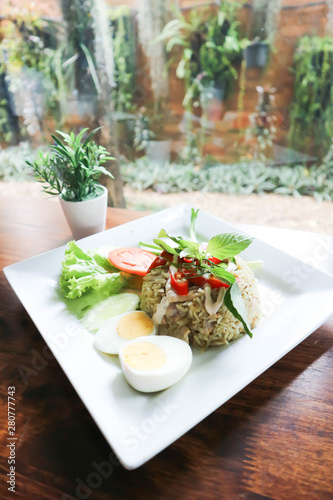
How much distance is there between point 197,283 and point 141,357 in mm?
289

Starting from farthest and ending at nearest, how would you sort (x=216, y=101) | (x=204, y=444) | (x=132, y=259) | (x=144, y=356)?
(x=216, y=101)
(x=132, y=259)
(x=144, y=356)
(x=204, y=444)

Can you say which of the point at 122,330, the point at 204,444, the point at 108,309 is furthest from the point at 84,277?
the point at 204,444

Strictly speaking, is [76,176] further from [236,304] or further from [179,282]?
[236,304]

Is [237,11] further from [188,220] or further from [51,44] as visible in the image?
[188,220]

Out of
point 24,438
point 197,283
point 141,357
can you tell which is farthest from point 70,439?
point 197,283

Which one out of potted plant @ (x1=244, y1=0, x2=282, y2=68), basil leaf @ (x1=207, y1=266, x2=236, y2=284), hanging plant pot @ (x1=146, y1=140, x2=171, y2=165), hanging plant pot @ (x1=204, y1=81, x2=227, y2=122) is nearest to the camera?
basil leaf @ (x1=207, y1=266, x2=236, y2=284)

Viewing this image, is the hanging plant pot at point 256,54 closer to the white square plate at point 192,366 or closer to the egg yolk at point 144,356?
the white square plate at point 192,366

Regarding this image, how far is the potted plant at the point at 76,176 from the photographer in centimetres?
154

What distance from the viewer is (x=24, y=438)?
0.95 meters

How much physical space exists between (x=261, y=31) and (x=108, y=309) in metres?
3.35

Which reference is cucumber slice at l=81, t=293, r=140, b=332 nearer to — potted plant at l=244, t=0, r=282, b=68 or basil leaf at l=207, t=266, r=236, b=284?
basil leaf at l=207, t=266, r=236, b=284

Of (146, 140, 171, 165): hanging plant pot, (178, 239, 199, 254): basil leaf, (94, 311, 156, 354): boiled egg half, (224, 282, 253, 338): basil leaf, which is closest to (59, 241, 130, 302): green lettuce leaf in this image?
(94, 311, 156, 354): boiled egg half

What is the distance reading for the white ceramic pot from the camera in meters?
1.59

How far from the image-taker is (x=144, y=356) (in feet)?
3.38
